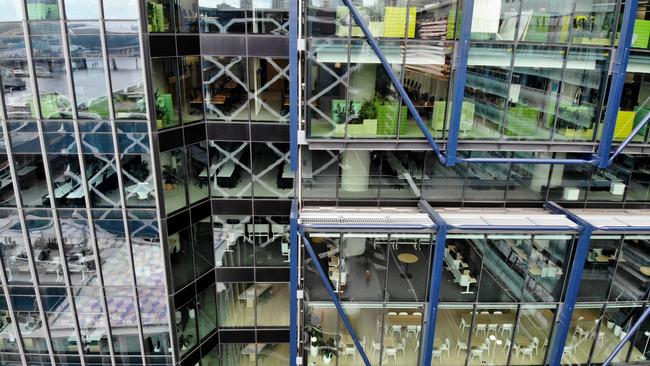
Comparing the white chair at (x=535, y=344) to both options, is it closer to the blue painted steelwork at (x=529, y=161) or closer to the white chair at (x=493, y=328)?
the white chair at (x=493, y=328)

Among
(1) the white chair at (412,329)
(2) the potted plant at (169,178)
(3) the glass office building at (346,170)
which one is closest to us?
(3) the glass office building at (346,170)

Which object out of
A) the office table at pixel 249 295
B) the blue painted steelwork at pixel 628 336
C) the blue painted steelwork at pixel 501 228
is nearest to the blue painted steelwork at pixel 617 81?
the blue painted steelwork at pixel 501 228

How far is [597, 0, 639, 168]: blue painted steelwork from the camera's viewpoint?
11828 millimetres

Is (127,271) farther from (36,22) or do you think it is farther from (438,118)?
(438,118)

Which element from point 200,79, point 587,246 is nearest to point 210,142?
point 200,79

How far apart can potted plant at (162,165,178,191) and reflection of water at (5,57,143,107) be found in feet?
9.57

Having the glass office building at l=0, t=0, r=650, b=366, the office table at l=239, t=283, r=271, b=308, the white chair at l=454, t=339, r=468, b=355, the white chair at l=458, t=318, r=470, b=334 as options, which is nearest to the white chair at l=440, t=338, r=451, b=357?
the glass office building at l=0, t=0, r=650, b=366

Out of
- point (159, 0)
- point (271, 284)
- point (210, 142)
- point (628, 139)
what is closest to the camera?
point (628, 139)

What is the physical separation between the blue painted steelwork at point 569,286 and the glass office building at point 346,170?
62 millimetres

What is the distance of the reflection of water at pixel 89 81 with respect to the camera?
13320 mm

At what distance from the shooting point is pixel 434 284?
13.3 metres

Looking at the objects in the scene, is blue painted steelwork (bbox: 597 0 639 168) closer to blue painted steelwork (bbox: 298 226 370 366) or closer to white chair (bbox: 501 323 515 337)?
white chair (bbox: 501 323 515 337)

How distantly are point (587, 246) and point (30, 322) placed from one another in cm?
1851

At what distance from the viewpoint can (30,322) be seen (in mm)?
15859
